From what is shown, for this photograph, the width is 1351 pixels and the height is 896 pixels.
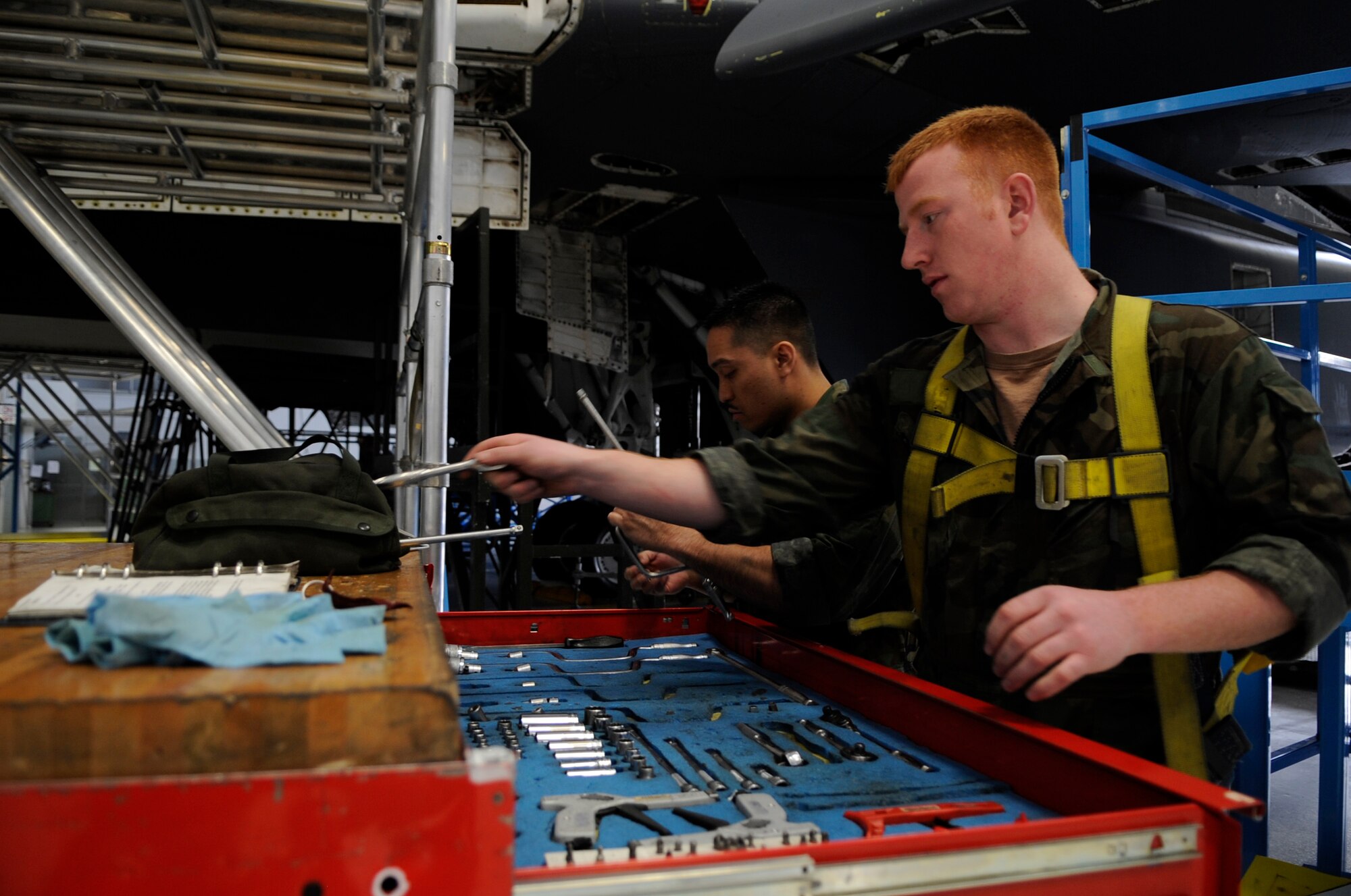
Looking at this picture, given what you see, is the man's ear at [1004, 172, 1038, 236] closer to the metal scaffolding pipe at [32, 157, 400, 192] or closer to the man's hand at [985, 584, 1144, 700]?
the man's hand at [985, 584, 1144, 700]

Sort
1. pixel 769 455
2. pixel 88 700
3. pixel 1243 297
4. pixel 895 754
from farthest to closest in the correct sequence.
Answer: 1. pixel 1243 297
2. pixel 769 455
3. pixel 895 754
4. pixel 88 700

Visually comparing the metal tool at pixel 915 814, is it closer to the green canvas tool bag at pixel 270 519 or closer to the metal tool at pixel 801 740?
the metal tool at pixel 801 740

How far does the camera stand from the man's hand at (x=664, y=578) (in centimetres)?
249

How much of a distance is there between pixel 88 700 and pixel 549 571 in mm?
7008

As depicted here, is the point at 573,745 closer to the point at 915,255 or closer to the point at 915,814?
the point at 915,814

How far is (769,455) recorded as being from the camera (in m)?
1.66

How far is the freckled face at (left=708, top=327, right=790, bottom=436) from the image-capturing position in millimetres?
2760

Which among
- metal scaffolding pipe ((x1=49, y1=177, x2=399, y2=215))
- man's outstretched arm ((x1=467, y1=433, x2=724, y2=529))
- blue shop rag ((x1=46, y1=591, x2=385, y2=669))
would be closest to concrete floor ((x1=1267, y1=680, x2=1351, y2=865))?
man's outstretched arm ((x1=467, y1=433, x2=724, y2=529))

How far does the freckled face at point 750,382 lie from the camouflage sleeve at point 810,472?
95 cm

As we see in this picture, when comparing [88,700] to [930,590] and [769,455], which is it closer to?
[769,455]

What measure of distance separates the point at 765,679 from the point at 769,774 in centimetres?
58

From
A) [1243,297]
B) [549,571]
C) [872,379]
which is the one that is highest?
[1243,297]

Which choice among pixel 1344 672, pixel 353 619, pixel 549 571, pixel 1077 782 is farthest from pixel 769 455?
pixel 549 571

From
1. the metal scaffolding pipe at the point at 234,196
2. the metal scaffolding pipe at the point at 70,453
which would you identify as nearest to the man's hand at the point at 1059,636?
the metal scaffolding pipe at the point at 234,196
